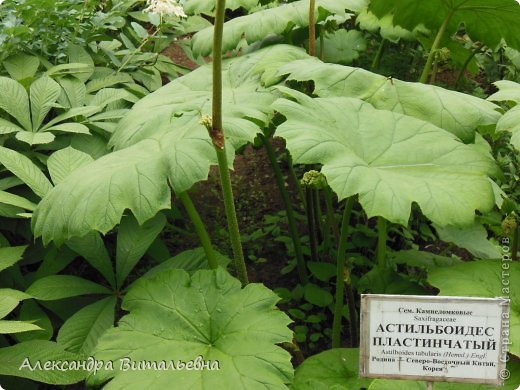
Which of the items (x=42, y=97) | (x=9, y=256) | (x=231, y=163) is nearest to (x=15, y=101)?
(x=42, y=97)

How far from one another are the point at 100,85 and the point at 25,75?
0.27m

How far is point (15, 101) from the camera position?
200 centimetres

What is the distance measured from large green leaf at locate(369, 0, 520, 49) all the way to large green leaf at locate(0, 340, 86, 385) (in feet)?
4.86

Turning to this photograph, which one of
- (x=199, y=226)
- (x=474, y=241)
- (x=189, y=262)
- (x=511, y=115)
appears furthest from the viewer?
(x=474, y=241)

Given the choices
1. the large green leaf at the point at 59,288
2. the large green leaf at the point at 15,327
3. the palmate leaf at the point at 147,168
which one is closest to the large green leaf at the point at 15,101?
the palmate leaf at the point at 147,168

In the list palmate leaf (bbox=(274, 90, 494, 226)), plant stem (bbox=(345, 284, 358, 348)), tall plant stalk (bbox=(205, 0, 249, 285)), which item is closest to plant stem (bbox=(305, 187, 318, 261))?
plant stem (bbox=(345, 284, 358, 348))

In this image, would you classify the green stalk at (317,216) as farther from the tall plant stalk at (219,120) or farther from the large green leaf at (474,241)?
the tall plant stalk at (219,120)

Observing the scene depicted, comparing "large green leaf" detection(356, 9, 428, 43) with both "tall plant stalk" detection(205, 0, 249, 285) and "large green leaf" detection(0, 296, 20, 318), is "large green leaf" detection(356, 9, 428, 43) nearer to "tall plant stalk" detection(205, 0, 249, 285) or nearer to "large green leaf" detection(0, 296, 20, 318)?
"tall plant stalk" detection(205, 0, 249, 285)

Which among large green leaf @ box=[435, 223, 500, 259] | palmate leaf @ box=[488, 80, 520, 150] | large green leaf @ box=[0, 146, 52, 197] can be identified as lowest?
large green leaf @ box=[435, 223, 500, 259]

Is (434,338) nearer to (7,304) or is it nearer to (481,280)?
(481,280)

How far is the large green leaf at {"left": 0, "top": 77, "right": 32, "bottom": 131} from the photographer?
6.51 ft

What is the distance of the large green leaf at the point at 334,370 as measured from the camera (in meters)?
1.46

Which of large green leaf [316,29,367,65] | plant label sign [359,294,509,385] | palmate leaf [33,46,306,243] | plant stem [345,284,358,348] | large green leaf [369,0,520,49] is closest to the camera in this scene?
plant label sign [359,294,509,385]

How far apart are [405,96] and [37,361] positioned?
1.18 meters
